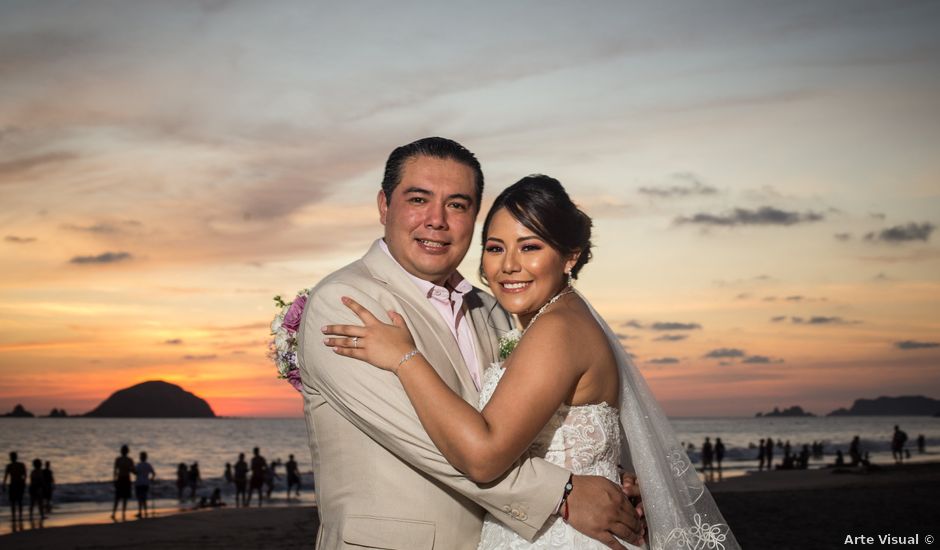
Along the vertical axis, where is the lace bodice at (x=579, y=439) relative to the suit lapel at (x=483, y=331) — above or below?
below

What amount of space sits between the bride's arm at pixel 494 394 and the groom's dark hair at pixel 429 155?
1.02 m

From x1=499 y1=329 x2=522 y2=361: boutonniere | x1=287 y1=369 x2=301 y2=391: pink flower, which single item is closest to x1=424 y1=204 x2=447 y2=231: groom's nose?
x1=499 y1=329 x2=522 y2=361: boutonniere

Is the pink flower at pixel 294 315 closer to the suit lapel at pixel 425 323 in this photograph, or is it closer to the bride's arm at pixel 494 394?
the suit lapel at pixel 425 323

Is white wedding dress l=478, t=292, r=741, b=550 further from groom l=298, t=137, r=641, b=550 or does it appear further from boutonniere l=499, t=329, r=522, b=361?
boutonniere l=499, t=329, r=522, b=361

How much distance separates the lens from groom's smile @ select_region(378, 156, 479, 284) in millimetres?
4590

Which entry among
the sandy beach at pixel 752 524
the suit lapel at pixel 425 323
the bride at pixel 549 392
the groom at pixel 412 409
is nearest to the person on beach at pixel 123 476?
the sandy beach at pixel 752 524

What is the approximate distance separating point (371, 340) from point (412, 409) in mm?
372

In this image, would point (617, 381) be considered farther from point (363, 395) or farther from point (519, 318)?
point (363, 395)

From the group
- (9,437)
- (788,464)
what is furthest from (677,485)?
(9,437)

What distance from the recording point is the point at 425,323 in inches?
170

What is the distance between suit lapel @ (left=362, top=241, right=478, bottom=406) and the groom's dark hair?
53 cm

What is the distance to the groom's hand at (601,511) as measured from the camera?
3.95m

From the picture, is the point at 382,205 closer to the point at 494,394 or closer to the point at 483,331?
the point at 483,331

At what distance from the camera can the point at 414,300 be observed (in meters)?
4.40
